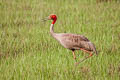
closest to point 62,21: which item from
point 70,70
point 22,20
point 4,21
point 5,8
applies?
point 22,20

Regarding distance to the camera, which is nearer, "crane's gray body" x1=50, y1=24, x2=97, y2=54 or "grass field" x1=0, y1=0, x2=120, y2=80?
"grass field" x1=0, y1=0, x2=120, y2=80

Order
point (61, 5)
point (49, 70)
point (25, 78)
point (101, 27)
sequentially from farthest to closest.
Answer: point (61, 5) → point (101, 27) → point (49, 70) → point (25, 78)

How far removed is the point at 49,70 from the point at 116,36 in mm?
3436

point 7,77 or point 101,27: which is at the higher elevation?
point 101,27

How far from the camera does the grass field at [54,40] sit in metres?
5.48

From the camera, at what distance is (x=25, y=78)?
17.1 feet

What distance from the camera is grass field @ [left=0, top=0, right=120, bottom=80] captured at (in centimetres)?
548

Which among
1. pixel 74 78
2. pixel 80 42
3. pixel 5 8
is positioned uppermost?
pixel 5 8

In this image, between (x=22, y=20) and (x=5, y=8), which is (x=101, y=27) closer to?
(x=22, y=20)

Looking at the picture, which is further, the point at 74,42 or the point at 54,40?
the point at 54,40

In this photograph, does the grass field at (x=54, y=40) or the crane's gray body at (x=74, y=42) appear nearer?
the grass field at (x=54, y=40)

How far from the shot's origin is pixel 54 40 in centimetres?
780

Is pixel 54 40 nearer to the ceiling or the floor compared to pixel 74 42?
nearer to the floor

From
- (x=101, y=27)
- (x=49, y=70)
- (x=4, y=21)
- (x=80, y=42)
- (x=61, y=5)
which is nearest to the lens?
→ (x=49, y=70)
